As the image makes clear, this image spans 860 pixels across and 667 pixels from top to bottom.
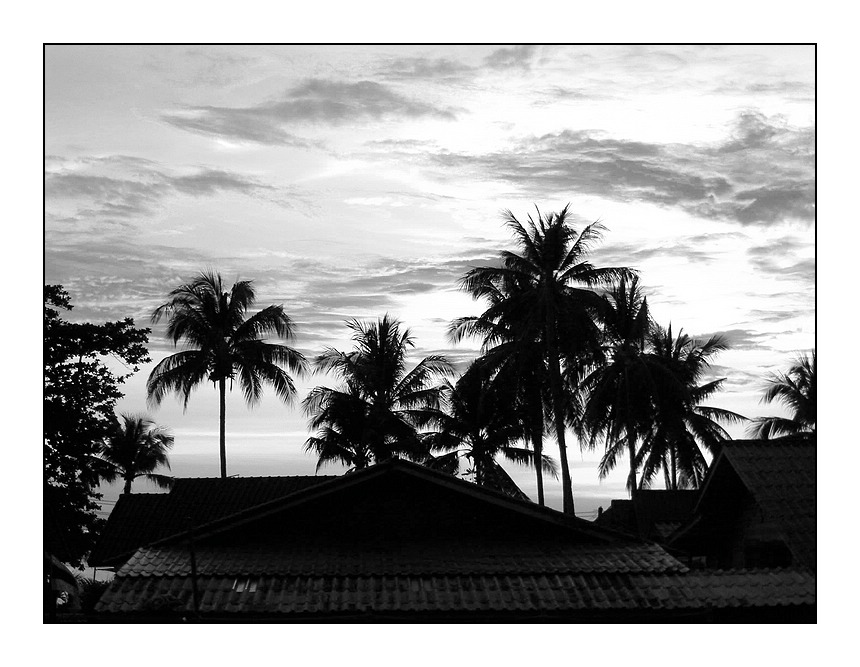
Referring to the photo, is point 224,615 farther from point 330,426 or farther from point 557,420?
point 330,426

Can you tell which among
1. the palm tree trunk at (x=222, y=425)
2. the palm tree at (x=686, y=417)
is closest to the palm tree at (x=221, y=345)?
the palm tree trunk at (x=222, y=425)

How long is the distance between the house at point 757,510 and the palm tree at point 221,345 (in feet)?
63.3

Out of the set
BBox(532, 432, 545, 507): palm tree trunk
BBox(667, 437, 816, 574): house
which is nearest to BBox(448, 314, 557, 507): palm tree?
BBox(532, 432, 545, 507): palm tree trunk

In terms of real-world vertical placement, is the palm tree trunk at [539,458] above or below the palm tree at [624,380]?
below

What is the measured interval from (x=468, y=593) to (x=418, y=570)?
3.31 feet

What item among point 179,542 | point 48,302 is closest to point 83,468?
point 48,302

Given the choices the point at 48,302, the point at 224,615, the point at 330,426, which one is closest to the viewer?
the point at 224,615

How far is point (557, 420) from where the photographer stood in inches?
1171

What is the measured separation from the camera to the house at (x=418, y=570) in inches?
534

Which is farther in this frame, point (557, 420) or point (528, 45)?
point (557, 420)

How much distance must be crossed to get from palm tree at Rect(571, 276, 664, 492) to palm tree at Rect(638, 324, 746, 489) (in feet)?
1.97

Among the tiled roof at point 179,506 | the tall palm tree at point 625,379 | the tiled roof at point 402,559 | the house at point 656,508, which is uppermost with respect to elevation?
the tall palm tree at point 625,379

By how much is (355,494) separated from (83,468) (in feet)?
36.7

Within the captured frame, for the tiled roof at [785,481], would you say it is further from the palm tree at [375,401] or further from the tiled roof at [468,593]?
the palm tree at [375,401]
